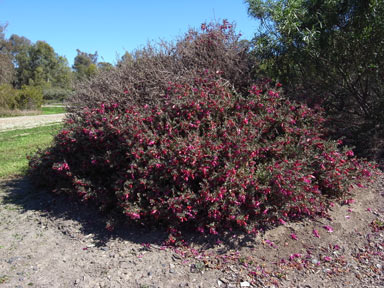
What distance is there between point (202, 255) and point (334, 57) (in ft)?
11.0

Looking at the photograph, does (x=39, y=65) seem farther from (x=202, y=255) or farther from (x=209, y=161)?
(x=202, y=255)

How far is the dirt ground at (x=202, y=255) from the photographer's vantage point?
277 cm

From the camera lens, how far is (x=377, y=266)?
2.89 metres

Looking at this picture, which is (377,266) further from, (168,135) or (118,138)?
(118,138)

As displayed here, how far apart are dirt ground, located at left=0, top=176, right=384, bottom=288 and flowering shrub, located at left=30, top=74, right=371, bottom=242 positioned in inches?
8.9

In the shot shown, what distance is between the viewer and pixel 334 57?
4.54 meters

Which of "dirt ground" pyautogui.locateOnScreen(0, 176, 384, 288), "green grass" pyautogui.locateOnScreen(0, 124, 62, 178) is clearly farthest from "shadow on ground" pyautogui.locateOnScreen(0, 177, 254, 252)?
"green grass" pyautogui.locateOnScreen(0, 124, 62, 178)

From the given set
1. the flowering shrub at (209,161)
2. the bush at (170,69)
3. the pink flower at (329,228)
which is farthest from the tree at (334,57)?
the pink flower at (329,228)

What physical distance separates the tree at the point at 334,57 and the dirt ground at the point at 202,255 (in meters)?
1.38

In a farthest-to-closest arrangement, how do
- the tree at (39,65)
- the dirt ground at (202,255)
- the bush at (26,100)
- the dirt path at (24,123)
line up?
the tree at (39,65) → the bush at (26,100) → the dirt path at (24,123) → the dirt ground at (202,255)

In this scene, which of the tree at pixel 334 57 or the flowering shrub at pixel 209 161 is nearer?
the flowering shrub at pixel 209 161

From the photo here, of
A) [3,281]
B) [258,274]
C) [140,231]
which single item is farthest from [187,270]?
[3,281]

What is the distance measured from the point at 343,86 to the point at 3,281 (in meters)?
4.96

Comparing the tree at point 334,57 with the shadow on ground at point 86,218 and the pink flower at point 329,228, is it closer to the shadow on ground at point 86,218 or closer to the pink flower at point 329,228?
the pink flower at point 329,228
